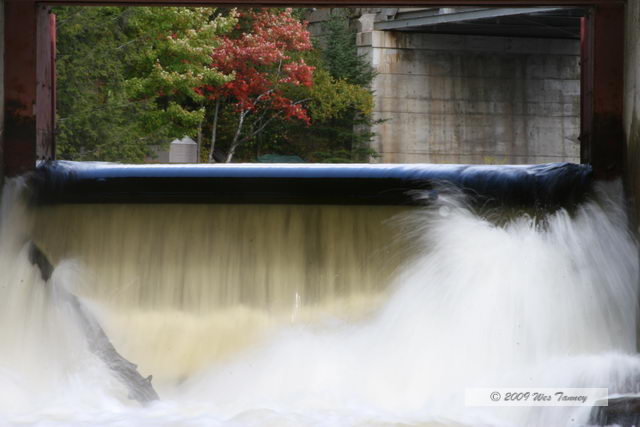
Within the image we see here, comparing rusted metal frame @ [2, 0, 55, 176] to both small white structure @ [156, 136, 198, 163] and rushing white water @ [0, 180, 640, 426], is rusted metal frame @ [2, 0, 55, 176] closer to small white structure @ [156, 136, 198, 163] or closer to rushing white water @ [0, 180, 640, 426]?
rushing white water @ [0, 180, 640, 426]

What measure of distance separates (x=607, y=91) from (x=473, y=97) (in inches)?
975

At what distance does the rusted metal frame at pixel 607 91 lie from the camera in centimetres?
964

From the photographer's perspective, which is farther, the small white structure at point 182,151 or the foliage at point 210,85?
the small white structure at point 182,151

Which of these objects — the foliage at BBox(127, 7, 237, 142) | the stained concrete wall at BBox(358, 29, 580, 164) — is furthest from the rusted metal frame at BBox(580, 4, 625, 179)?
the stained concrete wall at BBox(358, 29, 580, 164)

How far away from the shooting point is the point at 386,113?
33000 millimetres

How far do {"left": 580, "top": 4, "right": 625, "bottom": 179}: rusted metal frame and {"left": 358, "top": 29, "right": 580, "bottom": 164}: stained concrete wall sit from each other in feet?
74.8

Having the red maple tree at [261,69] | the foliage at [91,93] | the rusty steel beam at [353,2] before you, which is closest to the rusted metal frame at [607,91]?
the rusty steel beam at [353,2]

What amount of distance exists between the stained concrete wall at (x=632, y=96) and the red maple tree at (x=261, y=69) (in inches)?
766

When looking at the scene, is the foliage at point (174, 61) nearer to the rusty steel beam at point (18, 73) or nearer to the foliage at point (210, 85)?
the foliage at point (210, 85)

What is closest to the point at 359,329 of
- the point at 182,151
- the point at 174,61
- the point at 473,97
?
the point at 174,61

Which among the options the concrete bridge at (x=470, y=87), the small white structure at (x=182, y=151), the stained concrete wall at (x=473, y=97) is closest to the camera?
the small white structure at (x=182, y=151)

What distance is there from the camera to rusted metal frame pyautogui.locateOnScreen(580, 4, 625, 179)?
31.6 ft

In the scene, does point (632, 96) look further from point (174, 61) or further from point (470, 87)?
point (470, 87)

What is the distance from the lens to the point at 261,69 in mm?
29922
